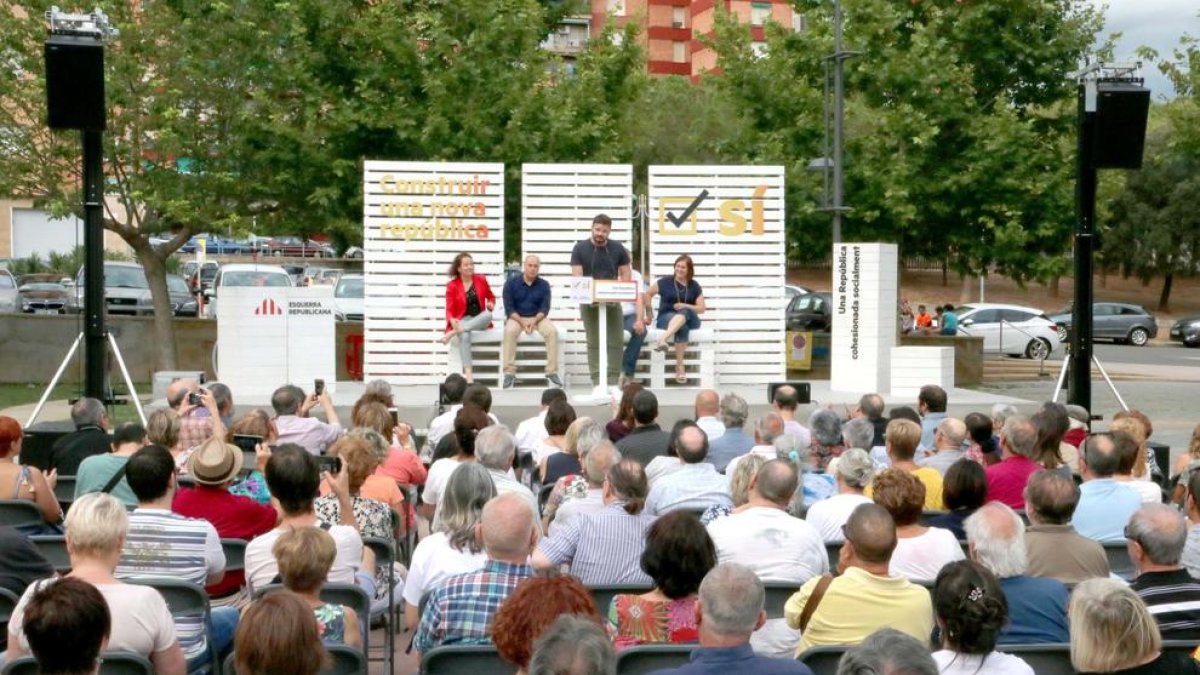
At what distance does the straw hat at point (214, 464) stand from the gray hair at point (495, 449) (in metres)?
1.23

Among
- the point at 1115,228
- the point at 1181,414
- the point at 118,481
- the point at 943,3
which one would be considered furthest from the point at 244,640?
the point at 1115,228

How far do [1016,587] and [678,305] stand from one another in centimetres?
1249

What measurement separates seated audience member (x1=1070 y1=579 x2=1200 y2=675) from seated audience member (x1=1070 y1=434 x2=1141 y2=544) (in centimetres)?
312

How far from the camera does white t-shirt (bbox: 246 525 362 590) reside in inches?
244

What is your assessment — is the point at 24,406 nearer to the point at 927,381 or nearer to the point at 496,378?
the point at 496,378

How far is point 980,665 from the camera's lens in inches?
183

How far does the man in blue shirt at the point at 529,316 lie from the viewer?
17.7 meters

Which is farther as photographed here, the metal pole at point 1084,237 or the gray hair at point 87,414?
the metal pole at point 1084,237

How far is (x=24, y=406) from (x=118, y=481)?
13.1 m

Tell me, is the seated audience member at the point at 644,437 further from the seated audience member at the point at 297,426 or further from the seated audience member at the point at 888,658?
the seated audience member at the point at 888,658

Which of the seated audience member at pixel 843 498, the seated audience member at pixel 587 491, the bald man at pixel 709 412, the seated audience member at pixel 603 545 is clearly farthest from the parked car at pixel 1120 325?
the seated audience member at pixel 603 545

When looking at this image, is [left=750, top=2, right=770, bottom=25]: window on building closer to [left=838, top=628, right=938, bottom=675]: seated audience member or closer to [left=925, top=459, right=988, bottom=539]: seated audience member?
[left=925, top=459, right=988, bottom=539]: seated audience member

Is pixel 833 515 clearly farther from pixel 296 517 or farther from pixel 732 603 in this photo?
pixel 732 603

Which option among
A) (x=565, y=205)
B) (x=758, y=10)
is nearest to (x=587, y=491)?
(x=565, y=205)
